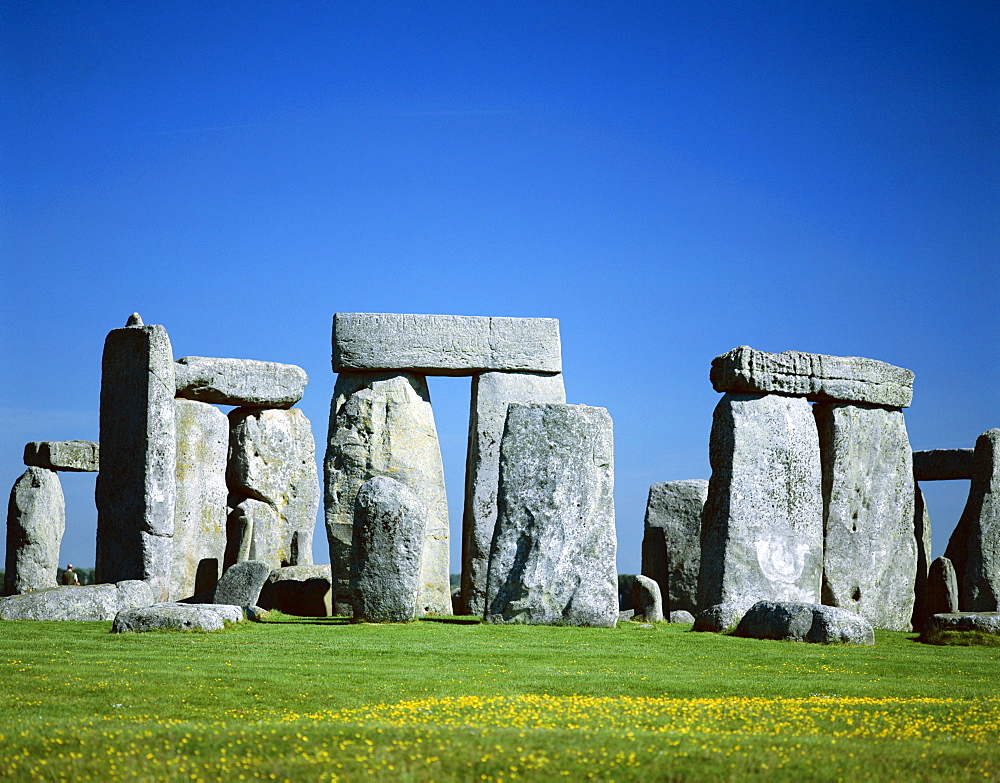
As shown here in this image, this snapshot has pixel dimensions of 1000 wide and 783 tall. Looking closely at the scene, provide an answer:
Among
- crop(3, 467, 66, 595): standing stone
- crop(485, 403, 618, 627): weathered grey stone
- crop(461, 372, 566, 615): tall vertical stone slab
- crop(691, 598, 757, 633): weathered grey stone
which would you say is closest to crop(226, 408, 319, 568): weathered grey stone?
crop(461, 372, 566, 615): tall vertical stone slab

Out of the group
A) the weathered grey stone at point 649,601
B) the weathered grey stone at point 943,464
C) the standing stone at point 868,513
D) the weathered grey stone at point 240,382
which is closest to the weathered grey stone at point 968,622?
the standing stone at point 868,513

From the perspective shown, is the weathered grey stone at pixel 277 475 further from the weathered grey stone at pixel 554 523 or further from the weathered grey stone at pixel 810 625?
the weathered grey stone at pixel 810 625

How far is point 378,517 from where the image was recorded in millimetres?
12750

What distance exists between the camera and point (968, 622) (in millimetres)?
12898

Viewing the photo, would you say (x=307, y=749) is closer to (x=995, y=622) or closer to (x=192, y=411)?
(x=995, y=622)

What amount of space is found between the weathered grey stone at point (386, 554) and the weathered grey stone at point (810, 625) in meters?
3.45

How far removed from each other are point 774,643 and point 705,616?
4.96 feet

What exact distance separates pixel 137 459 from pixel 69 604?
2141 mm

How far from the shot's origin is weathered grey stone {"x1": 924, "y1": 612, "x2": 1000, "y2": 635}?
12688 millimetres

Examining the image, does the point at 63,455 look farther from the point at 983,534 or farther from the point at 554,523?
the point at 983,534

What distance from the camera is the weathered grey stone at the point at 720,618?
13128mm

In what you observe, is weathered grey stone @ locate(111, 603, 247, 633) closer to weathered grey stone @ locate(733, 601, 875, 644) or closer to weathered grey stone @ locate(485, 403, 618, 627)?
weathered grey stone @ locate(485, 403, 618, 627)

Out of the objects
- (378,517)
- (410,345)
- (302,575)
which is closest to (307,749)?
(378,517)

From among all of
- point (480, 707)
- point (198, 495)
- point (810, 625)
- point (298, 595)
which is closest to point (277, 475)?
point (198, 495)
